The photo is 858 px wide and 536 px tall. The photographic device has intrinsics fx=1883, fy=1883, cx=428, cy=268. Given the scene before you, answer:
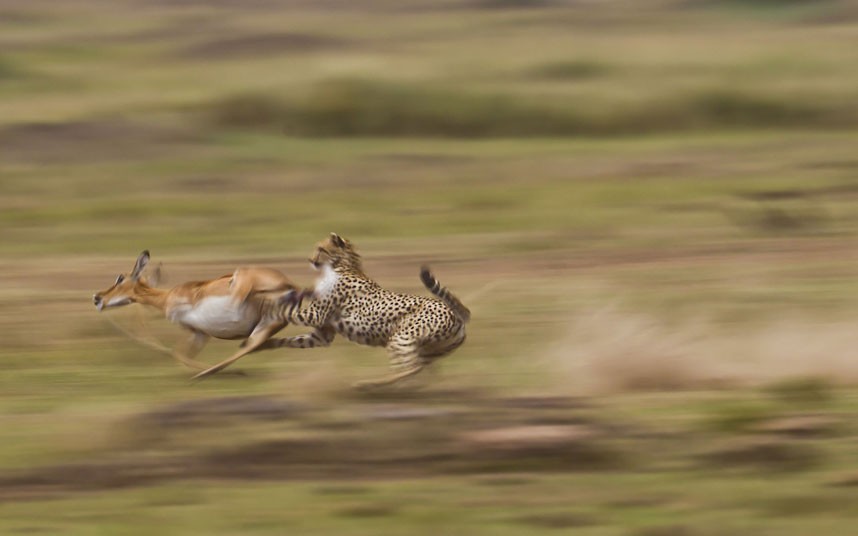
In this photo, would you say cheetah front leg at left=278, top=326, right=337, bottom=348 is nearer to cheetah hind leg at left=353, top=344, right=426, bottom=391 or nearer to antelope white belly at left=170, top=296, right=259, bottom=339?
antelope white belly at left=170, top=296, right=259, bottom=339

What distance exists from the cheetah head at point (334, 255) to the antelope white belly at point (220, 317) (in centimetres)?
39

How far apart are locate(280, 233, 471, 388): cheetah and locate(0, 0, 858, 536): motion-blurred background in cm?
23

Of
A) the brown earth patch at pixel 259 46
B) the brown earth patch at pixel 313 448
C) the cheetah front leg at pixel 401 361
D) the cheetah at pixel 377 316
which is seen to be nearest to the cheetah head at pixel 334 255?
the cheetah at pixel 377 316

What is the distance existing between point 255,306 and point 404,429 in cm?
157

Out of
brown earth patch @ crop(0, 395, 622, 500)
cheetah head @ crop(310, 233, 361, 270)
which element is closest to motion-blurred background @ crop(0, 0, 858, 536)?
brown earth patch @ crop(0, 395, 622, 500)

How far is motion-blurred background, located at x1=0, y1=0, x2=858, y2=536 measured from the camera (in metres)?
6.89

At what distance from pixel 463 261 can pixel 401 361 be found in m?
6.76

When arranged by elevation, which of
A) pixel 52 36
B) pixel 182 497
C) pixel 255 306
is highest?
pixel 52 36

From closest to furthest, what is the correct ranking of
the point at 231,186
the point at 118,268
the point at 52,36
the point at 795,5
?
the point at 118,268, the point at 231,186, the point at 52,36, the point at 795,5

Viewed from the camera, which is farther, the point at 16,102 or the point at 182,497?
the point at 16,102

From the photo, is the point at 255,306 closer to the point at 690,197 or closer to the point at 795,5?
the point at 690,197

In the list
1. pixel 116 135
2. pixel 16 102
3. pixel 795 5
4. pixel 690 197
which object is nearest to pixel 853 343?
pixel 690 197

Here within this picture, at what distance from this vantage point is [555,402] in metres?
8.09

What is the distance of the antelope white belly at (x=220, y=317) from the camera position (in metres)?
8.72
